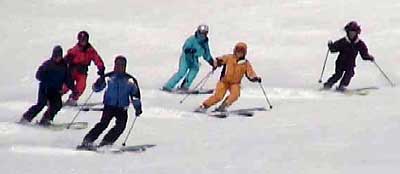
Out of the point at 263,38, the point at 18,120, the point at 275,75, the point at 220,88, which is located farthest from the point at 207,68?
the point at 18,120

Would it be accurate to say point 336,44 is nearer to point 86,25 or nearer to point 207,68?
point 207,68

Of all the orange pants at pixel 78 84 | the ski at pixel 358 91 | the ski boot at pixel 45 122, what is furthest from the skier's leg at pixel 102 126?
the ski at pixel 358 91

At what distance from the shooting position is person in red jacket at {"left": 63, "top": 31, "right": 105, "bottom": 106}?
14.8 m

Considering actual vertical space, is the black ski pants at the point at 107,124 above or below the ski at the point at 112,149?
above

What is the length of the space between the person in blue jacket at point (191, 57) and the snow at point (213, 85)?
0.38m

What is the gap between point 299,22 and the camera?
24.1 meters

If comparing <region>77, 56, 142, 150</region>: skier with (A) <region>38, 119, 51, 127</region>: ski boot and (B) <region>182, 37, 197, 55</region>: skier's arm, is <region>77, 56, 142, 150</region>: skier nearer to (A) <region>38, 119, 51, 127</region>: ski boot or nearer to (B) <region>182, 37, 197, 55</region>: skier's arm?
(A) <region>38, 119, 51, 127</region>: ski boot

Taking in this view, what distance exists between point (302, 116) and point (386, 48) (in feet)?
22.2

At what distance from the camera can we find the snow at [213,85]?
37.6 ft

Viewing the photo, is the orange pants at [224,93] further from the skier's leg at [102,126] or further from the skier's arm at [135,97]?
the skier's leg at [102,126]

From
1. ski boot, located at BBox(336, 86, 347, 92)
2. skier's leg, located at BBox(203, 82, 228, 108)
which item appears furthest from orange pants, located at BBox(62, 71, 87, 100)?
ski boot, located at BBox(336, 86, 347, 92)

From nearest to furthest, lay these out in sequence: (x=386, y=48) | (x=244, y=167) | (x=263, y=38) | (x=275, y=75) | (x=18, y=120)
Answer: (x=244, y=167) < (x=18, y=120) < (x=275, y=75) < (x=386, y=48) < (x=263, y=38)

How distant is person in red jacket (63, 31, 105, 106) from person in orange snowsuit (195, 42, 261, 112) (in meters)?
1.57

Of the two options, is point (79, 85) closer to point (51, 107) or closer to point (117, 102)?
point (51, 107)
